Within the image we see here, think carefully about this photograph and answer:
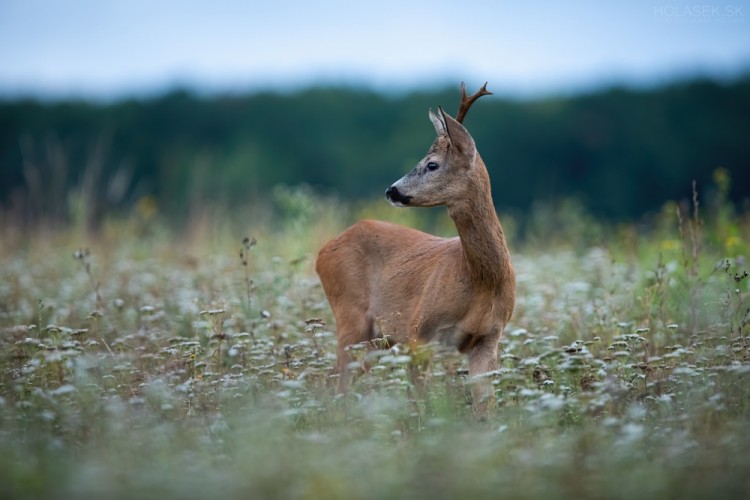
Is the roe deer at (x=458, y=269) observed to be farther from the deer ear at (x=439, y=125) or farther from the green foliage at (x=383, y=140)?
the green foliage at (x=383, y=140)

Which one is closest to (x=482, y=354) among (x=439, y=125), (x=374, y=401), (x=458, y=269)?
(x=458, y=269)

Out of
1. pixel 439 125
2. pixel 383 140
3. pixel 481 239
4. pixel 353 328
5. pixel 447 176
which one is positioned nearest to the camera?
pixel 481 239

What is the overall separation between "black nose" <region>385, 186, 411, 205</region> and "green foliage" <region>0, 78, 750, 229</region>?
1635 centimetres

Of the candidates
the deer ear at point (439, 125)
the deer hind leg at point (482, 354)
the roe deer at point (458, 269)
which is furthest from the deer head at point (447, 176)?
the deer hind leg at point (482, 354)

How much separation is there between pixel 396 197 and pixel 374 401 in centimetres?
144

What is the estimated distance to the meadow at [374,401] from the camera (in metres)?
3.21

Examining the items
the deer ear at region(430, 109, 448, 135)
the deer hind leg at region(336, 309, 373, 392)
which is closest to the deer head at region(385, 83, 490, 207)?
the deer ear at region(430, 109, 448, 135)

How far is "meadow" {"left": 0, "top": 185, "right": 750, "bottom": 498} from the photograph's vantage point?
3207mm

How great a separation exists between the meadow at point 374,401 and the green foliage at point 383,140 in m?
14.5

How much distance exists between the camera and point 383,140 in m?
24.8

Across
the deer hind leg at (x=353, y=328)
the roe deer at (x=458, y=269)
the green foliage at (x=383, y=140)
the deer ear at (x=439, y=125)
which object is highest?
the green foliage at (x=383, y=140)

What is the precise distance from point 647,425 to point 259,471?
2.10 m

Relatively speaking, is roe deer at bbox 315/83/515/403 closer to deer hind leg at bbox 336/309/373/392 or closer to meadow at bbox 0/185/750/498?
deer hind leg at bbox 336/309/373/392

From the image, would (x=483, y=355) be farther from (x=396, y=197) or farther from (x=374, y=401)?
(x=374, y=401)
